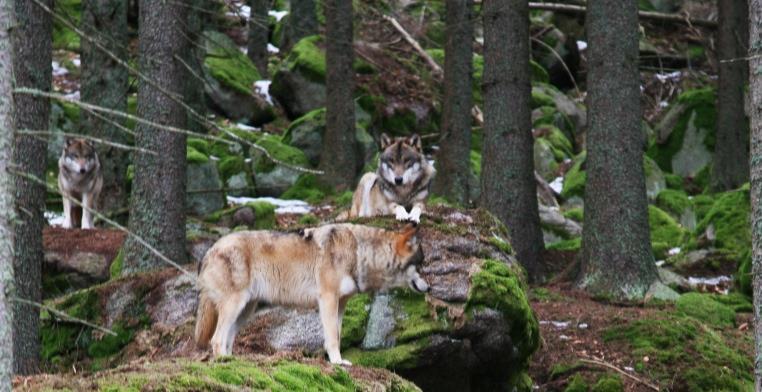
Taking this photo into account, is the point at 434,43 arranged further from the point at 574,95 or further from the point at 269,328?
the point at 269,328

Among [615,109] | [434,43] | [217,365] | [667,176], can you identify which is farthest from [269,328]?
[434,43]

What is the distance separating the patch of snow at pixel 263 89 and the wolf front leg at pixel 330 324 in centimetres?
2100

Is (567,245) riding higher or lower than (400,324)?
lower

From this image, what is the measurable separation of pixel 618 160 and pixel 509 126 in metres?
2.00

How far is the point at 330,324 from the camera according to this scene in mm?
8227

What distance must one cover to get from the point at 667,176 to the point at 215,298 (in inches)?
826

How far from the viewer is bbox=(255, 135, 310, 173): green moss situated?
22.4 metres

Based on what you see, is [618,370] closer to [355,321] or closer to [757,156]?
[355,321]

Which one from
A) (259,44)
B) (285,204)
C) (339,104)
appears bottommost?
(285,204)

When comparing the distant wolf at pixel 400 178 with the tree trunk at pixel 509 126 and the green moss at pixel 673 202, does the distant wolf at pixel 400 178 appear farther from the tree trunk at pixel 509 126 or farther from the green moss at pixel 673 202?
the green moss at pixel 673 202

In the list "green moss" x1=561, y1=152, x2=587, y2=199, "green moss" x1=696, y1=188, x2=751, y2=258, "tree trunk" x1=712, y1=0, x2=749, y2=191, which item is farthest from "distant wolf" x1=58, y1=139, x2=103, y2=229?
"tree trunk" x1=712, y1=0, x2=749, y2=191

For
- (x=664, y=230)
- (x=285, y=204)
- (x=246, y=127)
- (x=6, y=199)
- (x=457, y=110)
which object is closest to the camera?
(x=6, y=199)

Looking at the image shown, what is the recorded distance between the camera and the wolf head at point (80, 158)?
1781 cm

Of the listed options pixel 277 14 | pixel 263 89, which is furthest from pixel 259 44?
pixel 277 14
